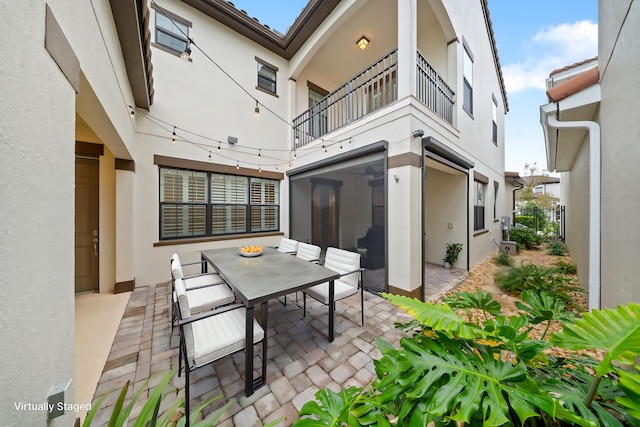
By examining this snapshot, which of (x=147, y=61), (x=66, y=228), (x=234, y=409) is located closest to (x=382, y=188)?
(x=234, y=409)

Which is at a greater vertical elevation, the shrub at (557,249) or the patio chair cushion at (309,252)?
the patio chair cushion at (309,252)

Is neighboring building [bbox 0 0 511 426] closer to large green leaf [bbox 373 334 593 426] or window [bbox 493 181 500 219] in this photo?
window [bbox 493 181 500 219]

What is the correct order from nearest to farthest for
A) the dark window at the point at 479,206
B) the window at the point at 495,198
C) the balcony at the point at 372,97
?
1. the balcony at the point at 372,97
2. the dark window at the point at 479,206
3. the window at the point at 495,198

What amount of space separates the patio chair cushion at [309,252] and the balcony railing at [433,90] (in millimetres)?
3381

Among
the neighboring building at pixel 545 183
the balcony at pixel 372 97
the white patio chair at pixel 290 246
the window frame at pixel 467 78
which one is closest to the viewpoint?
the balcony at pixel 372 97

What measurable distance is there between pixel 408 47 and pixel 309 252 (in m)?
3.99

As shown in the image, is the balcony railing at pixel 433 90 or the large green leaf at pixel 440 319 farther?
the balcony railing at pixel 433 90

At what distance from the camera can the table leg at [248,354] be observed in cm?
184

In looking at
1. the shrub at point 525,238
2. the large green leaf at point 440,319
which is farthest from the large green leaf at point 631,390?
the shrub at point 525,238

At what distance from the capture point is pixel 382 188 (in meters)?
4.23

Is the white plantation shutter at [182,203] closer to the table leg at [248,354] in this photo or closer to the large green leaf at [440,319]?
the table leg at [248,354]

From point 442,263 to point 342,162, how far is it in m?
4.13

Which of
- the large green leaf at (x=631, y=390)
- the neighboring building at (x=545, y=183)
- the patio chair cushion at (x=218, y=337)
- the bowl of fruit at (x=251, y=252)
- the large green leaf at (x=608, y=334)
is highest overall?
the neighboring building at (x=545, y=183)

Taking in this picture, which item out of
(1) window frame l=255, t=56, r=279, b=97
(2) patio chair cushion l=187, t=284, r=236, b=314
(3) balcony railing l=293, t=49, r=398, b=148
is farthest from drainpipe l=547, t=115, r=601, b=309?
(1) window frame l=255, t=56, r=279, b=97
